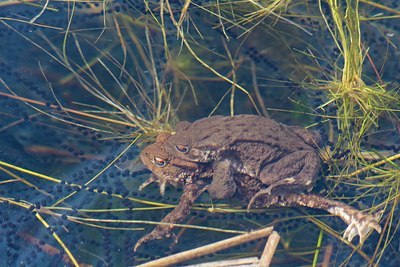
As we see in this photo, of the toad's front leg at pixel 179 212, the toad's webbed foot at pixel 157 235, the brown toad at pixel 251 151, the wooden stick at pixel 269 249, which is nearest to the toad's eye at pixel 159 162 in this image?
the brown toad at pixel 251 151

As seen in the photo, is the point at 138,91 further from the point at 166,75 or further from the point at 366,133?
the point at 366,133

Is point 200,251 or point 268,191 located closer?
point 200,251

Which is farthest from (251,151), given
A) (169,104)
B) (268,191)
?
(169,104)

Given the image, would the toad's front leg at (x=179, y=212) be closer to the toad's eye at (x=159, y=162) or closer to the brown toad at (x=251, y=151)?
the brown toad at (x=251, y=151)

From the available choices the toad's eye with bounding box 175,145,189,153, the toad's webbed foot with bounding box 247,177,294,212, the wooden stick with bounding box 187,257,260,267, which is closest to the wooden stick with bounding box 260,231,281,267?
the wooden stick with bounding box 187,257,260,267

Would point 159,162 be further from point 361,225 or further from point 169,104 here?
point 361,225

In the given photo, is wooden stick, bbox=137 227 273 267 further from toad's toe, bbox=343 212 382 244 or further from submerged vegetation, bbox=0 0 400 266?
toad's toe, bbox=343 212 382 244

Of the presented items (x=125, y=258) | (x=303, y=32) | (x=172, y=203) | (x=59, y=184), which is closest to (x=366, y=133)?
(x=303, y=32)

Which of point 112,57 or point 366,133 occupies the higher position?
point 112,57
